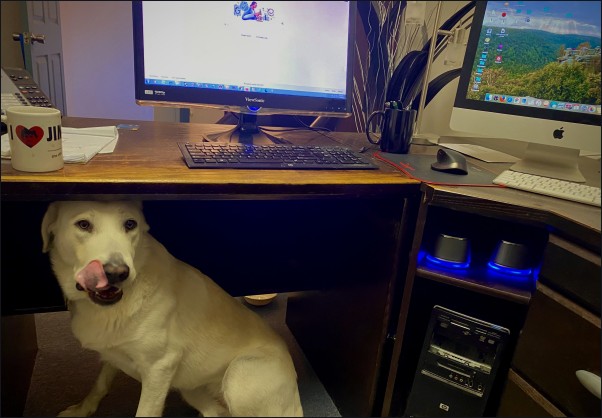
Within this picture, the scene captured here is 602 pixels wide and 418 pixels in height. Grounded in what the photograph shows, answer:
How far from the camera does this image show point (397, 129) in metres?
1.15

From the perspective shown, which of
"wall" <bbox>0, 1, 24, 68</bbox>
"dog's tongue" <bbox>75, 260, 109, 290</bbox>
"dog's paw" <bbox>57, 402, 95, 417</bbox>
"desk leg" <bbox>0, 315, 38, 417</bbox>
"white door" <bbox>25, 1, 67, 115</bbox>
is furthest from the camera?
"white door" <bbox>25, 1, 67, 115</bbox>

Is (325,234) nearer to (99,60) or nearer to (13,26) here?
(99,60)

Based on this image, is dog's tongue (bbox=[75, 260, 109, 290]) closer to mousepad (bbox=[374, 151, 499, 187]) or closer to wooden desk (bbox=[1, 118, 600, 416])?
wooden desk (bbox=[1, 118, 600, 416])

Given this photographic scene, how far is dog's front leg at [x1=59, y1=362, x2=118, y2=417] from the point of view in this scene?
109 centimetres

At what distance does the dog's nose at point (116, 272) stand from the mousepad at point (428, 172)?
1.96ft

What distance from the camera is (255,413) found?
Answer: 66cm

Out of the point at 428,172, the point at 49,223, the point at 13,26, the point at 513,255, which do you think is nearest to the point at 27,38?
the point at 13,26

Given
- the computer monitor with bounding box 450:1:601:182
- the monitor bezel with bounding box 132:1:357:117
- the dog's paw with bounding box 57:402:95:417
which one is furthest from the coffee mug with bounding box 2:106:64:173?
the computer monitor with bounding box 450:1:601:182

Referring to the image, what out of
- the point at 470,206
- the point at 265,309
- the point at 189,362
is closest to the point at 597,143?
the point at 470,206

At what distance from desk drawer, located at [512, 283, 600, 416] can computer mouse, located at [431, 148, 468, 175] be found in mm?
303

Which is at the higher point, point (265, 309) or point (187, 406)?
point (187, 406)

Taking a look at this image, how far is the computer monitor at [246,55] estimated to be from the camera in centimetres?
100

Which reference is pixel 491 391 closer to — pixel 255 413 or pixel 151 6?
pixel 255 413

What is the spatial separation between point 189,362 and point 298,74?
2.40ft
